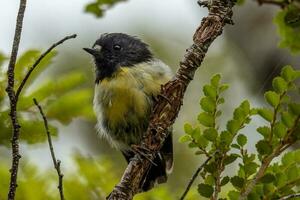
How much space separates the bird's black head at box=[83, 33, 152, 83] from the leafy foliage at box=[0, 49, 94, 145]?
688 mm

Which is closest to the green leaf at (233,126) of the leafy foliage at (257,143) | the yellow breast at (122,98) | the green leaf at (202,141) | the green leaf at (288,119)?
the leafy foliage at (257,143)

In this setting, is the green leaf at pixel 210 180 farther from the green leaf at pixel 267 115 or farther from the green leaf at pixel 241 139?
the green leaf at pixel 267 115

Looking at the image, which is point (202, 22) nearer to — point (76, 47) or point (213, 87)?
point (213, 87)

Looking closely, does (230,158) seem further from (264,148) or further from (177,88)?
(177,88)

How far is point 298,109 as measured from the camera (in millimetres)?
2352

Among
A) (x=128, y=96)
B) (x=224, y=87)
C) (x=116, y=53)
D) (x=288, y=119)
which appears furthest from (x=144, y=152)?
(x=116, y=53)

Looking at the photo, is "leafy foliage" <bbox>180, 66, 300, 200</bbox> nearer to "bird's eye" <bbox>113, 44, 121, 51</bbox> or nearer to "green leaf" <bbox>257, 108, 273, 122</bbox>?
"green leaf" <bbox>257, 108, 273, 122</bbox>

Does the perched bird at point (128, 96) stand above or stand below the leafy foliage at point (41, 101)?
above

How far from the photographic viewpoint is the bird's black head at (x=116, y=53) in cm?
434

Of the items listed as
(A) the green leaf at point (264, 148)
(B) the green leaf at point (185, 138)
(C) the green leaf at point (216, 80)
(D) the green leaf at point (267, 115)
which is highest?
(C) the green leaf at point (216, 80)

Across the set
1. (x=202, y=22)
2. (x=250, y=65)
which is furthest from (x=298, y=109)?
(x=250, y=65)

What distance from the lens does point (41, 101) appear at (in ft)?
11.1

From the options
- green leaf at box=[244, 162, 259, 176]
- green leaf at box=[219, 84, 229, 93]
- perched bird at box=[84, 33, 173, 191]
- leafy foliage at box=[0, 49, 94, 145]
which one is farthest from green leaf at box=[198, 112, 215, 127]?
perched bird at box=[84, 33, 173, 191]

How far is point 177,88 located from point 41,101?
893 mm
